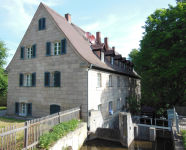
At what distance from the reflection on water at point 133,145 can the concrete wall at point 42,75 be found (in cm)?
203

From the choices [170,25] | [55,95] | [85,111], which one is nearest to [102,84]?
[85,111]

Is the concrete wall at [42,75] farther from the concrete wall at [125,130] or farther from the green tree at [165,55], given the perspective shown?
the green tree at [165,55]

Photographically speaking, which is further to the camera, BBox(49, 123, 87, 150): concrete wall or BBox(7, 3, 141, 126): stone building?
BBox(7, 3, 141, 126): stone building

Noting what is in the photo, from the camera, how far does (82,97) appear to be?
11562 millimetres

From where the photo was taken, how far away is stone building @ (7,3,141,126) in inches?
469

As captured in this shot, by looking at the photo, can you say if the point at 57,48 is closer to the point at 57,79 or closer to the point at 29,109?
the point at 57,79

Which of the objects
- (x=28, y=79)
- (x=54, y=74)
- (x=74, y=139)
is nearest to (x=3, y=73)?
(x=28, y=79)

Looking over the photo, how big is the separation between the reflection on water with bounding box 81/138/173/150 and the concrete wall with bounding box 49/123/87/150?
58 cm

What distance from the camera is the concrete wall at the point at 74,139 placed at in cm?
754

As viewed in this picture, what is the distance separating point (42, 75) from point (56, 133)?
289 inches

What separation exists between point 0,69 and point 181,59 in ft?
85.7

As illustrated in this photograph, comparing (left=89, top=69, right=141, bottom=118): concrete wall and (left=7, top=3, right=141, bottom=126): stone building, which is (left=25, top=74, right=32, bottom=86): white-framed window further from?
(left=89, top=69, right=141, bottom=118): concrete wall

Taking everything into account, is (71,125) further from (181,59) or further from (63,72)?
(181,59)

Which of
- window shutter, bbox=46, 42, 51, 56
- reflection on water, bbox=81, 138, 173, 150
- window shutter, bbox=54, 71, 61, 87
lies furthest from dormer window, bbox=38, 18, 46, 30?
reflection on water, bbox=81, 138, 173, 150
